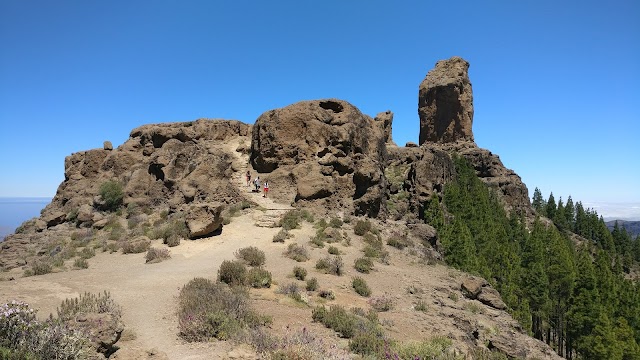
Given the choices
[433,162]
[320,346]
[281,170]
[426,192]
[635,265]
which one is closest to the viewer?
[320,346]

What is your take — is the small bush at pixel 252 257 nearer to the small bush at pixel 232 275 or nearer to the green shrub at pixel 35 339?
the small bush at pixel 232 275

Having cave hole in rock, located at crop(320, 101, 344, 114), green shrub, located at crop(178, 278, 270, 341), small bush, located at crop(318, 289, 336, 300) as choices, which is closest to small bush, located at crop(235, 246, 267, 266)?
small bush, located at crop(318, 289, 336, 300)

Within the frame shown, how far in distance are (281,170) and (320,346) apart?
875 inches

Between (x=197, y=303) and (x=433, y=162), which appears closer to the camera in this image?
(x=197, y=303)

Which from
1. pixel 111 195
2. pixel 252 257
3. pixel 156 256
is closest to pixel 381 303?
pixel 252 257

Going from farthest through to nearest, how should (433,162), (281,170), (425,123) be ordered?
(425,123) → (433,162) → (281,170)

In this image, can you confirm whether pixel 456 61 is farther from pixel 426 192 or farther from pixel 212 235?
pixel 212 235

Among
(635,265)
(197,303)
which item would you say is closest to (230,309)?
(197,303)

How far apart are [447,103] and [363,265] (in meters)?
77.6

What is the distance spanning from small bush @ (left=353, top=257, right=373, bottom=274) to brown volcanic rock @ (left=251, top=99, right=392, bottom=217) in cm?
905

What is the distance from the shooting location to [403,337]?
1021 cm

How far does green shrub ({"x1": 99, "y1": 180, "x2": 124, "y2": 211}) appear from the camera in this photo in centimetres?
2914

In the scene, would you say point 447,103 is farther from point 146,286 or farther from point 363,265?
point 146,286

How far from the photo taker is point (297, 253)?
57.0 ft
